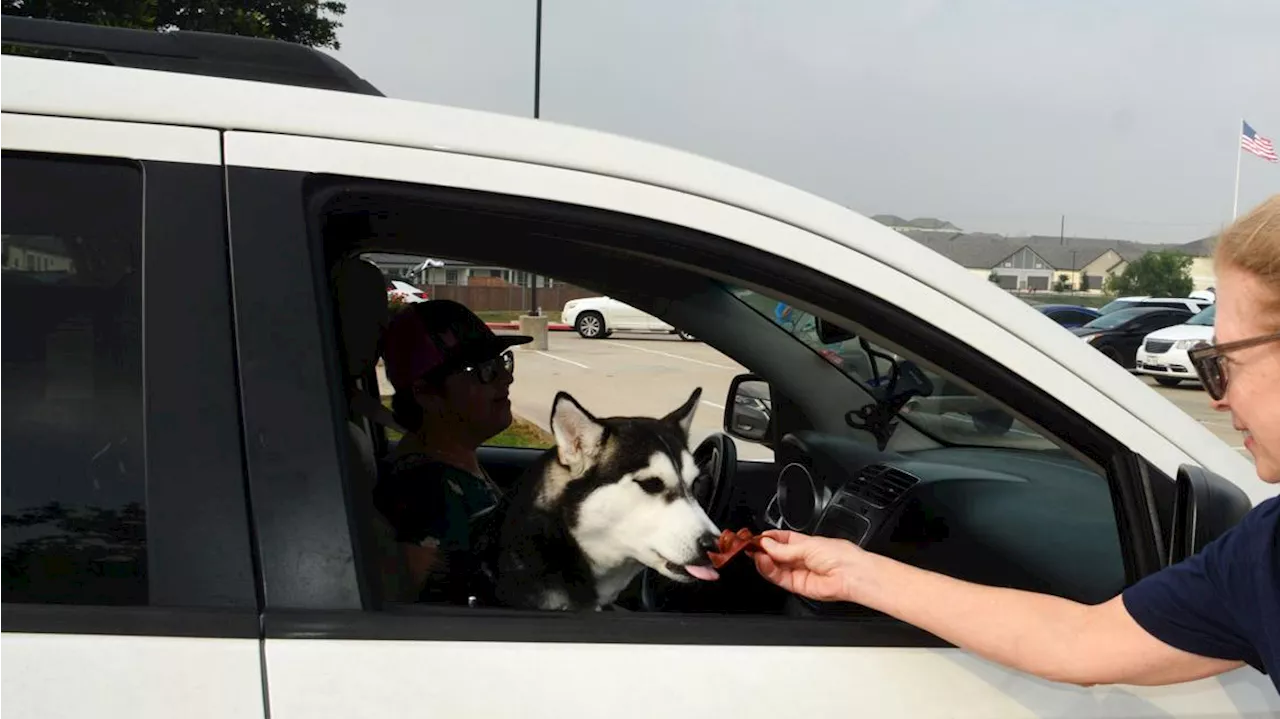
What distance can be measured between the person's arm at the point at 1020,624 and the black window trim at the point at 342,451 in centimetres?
5

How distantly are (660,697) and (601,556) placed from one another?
0.56m

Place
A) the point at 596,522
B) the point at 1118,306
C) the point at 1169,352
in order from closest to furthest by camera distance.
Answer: the point at 596,522, the point at 1169,352, the point at 1118,306

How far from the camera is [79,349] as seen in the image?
1.32 metres

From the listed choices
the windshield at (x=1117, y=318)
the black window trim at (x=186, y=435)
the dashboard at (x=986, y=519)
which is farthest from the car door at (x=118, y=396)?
the windshield at (x=1117, y=318)

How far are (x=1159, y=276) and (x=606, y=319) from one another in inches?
2873

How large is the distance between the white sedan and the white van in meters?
1.42

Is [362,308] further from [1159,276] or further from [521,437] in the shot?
[1159,276]

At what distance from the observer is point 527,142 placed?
1.39m

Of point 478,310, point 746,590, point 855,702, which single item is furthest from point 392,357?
point 855,702

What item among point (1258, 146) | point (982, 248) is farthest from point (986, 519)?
point (982, 248)

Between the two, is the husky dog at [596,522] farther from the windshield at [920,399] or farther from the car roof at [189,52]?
the car roof at [189,52]

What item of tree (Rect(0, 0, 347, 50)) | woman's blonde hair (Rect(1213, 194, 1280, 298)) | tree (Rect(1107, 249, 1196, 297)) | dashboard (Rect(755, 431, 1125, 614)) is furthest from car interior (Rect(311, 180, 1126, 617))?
tree (Rect(1107, 249, 1196, 297))

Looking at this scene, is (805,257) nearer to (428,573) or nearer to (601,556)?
(601,556)

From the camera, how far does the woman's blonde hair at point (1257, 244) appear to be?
118 cm
